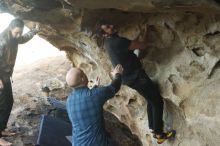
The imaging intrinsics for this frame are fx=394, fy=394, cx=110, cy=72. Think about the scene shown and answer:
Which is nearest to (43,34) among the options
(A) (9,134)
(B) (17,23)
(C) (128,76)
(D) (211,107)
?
(B) (17,23)

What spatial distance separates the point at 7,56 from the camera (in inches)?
247

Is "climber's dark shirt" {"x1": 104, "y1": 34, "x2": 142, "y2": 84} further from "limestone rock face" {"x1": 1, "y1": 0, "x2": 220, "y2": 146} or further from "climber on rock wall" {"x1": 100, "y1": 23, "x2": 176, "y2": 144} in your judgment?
"limestone rock face" {"x1": 1, "y1": 0, "x2": 220, "y2": 146}

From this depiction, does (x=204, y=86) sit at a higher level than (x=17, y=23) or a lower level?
lower

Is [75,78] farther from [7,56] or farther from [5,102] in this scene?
[5,102]

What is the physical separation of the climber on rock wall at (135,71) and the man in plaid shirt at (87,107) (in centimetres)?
58

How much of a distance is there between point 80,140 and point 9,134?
325 cm

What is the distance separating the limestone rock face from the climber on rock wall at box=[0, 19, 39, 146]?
26cm

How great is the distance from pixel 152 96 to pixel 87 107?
48.8 inches

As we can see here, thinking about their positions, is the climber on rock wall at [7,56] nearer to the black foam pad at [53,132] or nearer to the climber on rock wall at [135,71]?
the black foam pad at [53,132]

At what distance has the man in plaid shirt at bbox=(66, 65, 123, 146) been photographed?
454cm

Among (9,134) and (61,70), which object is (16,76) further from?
(9,134)

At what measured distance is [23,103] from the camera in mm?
9039

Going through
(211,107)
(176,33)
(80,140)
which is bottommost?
(80,140)

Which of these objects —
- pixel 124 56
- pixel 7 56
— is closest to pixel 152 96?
pixel 124 56
